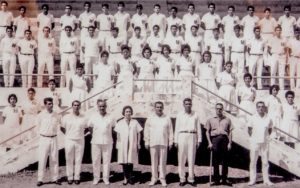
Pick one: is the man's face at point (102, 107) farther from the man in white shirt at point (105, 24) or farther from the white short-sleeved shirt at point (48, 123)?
the man in white shirt at point (105, 24)

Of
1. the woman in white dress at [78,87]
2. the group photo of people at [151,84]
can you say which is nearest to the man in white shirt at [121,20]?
the group photo of people at [151,84]

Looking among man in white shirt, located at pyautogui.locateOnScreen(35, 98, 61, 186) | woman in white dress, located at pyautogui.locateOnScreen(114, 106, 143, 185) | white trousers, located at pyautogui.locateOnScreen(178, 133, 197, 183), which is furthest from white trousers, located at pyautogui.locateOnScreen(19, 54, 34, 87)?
white trousers, located at pyautogui.locateOnScreen(178, 133, 197, 183)

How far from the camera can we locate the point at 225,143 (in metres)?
13.3

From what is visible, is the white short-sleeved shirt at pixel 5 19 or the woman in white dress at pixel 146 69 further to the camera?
the white short-sleeved shirt at pixel 5 19

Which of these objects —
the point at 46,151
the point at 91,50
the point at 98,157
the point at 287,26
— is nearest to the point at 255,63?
the point at 287,26

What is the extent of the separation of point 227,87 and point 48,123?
13.5 ft

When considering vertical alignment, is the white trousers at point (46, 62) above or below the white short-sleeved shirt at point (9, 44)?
below

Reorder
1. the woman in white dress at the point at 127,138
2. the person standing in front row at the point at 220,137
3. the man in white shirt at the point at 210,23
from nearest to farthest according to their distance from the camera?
the person standing in front row at the point at 220,137 < the woman in white dress at the point at 127,138 < the man in white shirt at the point at 210,23

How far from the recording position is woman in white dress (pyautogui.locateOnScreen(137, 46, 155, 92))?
48.8 ft

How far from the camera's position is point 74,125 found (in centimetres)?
1331

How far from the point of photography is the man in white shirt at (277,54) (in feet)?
53.9

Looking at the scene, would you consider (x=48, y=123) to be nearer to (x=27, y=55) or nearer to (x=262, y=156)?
(x=27, y=55)

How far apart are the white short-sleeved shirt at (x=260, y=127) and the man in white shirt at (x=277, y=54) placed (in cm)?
Result: 318

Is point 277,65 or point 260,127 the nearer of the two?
point 260,127
